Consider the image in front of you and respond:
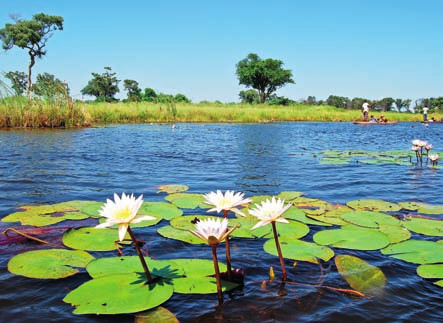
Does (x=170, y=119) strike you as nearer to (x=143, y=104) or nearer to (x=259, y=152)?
(x=143, y=104)

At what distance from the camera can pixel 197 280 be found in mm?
1918

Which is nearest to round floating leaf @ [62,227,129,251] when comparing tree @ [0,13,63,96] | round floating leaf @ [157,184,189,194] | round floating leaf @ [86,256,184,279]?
round floating leaf @ [86,256,184,279]

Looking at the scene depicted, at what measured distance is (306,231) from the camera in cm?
284

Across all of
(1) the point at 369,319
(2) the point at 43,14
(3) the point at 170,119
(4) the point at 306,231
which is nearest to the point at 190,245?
(4) the point at 306,231

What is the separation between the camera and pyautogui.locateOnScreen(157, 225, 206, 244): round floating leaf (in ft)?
8.77

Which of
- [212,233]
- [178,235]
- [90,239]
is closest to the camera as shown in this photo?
[212,233]

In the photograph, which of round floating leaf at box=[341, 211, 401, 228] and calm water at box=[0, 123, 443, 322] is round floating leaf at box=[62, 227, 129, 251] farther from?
round floating leaf at box=[341, 211, 401, 228]

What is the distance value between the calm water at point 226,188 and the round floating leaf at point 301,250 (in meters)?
0.06

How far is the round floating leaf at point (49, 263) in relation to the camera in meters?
2.05

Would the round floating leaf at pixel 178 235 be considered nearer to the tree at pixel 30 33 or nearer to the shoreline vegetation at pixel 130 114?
the shoreline vegetation at pixel 130 114

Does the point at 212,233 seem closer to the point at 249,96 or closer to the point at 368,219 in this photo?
the point at 368,219

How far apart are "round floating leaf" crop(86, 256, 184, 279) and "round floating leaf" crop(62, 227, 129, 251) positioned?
1.30 ft

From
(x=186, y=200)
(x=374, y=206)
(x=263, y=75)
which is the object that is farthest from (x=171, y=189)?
(x=263, y=75)

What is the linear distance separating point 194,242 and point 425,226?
6.21ft
